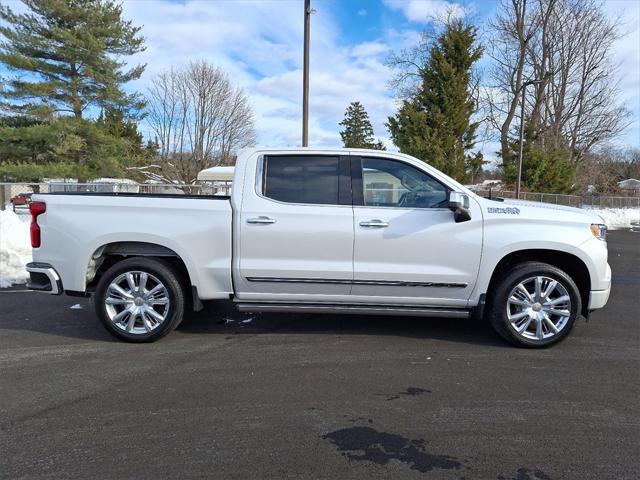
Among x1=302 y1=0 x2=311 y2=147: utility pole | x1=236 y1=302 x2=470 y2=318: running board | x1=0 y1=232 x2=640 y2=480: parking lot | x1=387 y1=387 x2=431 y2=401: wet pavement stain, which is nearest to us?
x1=0 y1=232 x2=640 y2=480: parking lot

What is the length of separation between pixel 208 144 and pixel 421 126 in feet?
53.1

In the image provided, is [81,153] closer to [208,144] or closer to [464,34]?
[208,144]

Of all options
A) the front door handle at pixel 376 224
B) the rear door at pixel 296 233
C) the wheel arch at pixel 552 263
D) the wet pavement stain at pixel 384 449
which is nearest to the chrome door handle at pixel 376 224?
the front door handle at pixel 376 224

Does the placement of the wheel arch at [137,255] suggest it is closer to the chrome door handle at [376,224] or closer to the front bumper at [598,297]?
the chrome door handle at [376,224]

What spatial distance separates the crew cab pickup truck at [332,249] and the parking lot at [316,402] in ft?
1.42

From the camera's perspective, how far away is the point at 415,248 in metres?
4.40

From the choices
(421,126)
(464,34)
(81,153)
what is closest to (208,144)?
(81,153)

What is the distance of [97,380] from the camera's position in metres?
3.77

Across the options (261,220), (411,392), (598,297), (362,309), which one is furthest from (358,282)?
(598,297)

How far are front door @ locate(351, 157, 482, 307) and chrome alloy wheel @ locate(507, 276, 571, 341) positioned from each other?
1.54 feet

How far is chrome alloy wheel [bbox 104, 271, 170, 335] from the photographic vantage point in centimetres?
452

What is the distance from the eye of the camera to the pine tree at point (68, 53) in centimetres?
2125

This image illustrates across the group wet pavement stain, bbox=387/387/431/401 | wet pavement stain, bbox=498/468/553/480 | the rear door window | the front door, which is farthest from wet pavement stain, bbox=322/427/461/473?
the rear door window

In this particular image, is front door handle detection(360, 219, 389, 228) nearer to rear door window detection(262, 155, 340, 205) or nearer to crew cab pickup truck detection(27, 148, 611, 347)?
crew cab pickup truck detection(27, 148, 611, 347)
